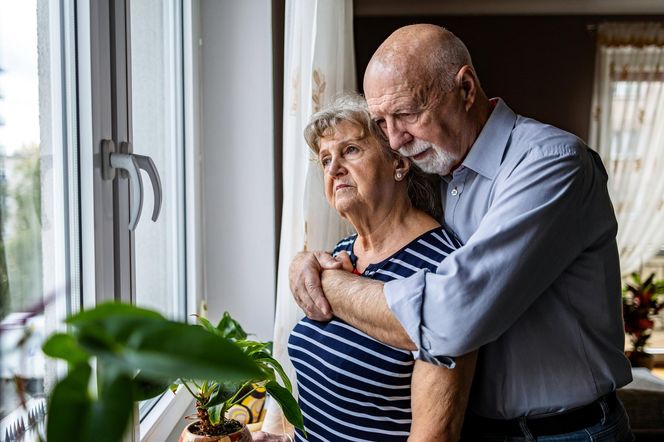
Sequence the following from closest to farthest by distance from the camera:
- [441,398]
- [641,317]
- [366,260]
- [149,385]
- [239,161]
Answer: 1. [149,385]
2. [441,398]
3. [366,260]
4. [239,161]
5. [641,317]

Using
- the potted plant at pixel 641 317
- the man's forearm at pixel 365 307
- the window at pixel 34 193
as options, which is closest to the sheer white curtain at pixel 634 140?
the potted plant at pixel 641 317

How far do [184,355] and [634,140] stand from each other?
18.1 feet

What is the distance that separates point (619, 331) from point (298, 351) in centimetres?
66

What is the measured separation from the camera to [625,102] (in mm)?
5250

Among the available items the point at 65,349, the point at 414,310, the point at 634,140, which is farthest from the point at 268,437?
the point at 634,140

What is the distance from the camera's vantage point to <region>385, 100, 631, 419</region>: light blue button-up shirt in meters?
1.10

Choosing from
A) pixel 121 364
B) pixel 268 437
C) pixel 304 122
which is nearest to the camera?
pixel 121 364

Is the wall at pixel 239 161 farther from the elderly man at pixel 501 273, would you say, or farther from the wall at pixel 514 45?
the wall at pixel 514 45

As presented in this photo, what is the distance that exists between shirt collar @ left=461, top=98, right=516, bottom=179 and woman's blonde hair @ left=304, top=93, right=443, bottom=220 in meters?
0.15

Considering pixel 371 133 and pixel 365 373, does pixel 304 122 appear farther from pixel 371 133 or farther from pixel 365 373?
pixel 365 373

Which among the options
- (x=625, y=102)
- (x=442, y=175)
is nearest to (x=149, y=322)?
(x=442, y=175)

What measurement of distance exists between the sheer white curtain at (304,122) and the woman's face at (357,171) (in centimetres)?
28

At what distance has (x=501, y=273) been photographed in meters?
1.10

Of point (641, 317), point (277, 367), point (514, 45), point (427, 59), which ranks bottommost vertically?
point (641, 317)
